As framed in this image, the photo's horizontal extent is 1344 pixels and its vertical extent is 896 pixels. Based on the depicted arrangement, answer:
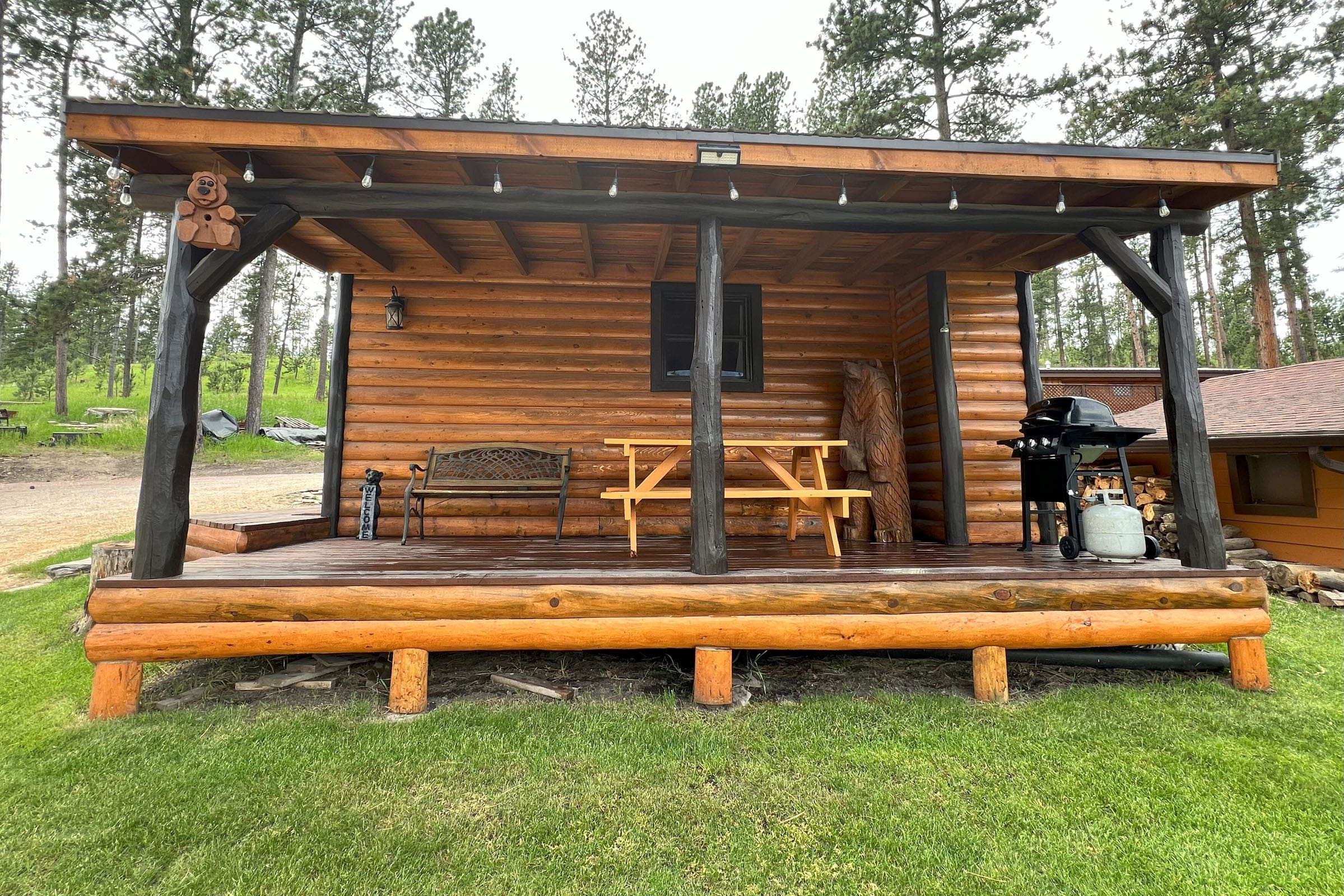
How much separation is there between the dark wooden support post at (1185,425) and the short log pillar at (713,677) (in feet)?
9.26

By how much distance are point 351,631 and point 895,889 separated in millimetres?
2624

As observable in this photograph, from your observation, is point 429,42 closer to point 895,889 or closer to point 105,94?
point 105,94

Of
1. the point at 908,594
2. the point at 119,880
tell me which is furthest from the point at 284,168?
the point at 908,594

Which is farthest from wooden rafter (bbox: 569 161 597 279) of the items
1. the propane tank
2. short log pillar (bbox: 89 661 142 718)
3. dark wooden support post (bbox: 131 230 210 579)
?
the propane tank

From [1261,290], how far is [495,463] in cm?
1377

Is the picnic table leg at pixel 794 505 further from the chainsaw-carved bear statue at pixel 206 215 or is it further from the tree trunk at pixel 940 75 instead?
the tree trunk at pixel 940 75

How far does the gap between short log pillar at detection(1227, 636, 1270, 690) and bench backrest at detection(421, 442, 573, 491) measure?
4491 mm

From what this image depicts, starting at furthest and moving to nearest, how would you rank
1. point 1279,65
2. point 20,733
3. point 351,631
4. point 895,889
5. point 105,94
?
point 105,94 → point 1279,65 → point 351,631 → point 20,733 → point 895,889

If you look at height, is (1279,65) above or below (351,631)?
above

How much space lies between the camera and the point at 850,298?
5453 mm

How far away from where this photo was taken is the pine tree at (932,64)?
32.0 feet

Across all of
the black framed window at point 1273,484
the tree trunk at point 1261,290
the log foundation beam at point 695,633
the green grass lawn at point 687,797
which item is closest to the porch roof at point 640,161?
the log foundation beam at point 695,633

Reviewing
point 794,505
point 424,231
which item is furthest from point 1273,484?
point 424,231

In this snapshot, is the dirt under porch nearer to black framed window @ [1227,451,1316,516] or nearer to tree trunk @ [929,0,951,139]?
black framed window @ [1227,451,1316,516]
